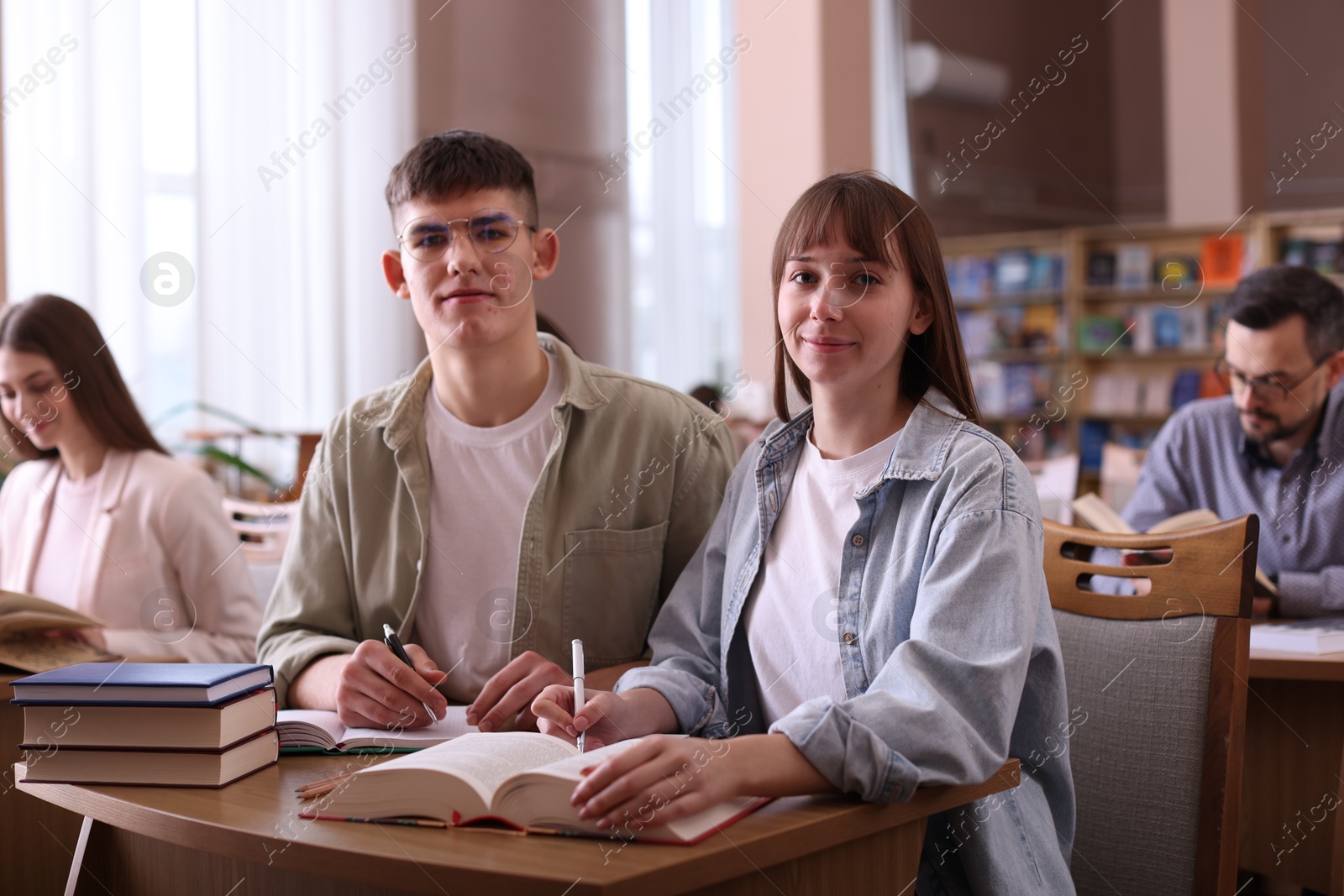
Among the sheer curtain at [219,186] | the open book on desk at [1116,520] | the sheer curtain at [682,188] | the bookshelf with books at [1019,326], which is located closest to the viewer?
the open book on desk at [1116,520]

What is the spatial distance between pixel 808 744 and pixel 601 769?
21 centimetres

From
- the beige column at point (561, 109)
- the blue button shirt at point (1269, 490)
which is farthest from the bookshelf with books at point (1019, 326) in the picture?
the blue button shirt at point (1269, 490)

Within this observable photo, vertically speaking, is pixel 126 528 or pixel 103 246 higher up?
pixel 103 246

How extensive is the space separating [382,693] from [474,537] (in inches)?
19.2

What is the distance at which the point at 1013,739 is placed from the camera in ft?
4.51

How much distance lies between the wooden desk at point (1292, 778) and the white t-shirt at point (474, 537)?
1.31m

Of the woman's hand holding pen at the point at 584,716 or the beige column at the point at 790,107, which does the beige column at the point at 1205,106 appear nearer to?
the beige column at the point at 790,107

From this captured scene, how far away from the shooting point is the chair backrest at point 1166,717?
154 centimetres

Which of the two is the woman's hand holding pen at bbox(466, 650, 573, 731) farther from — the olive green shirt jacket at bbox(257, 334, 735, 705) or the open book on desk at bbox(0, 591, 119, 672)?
the open book on desk at bbox(0, 591, 119, 672)

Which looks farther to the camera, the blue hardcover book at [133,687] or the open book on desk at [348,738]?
the open book on desk at [348,738]

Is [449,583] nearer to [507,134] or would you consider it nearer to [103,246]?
[103,246]

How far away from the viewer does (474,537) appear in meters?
1.90

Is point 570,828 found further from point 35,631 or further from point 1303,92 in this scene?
point 1303,92

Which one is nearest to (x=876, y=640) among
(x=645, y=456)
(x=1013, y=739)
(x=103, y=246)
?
(x=1013, y=739)
